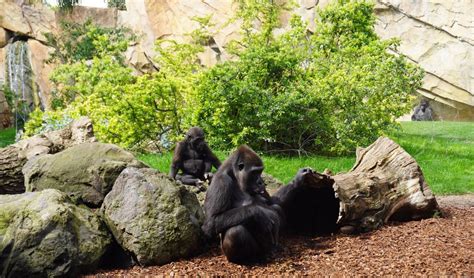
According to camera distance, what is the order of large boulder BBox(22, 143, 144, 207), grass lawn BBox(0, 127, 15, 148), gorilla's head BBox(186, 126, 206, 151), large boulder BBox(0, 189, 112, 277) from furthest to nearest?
grass lawn BBox(0, 127, 15, 148), gorilla's head BBox(186, 126, 206, 151), large boulder BBox(22, 143, 144, 207), large boulder BBox(0, 189, 112, 277)

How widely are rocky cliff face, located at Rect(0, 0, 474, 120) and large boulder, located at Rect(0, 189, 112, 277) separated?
759 inches

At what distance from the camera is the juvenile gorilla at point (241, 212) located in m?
5.30

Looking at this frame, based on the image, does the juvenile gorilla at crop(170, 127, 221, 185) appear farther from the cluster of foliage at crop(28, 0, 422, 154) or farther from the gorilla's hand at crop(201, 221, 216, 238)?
the cluster of foliage at crop(28, 0, 422, 154)

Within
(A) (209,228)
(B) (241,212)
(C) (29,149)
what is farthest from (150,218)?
(C) (29,149)

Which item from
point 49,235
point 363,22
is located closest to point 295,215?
point 49,235

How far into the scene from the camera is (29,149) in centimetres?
936

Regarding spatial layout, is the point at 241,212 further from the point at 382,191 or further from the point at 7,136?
the point at 7,136

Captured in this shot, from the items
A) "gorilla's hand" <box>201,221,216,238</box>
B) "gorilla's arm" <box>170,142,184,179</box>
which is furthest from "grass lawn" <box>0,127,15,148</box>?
"gorilla's hand" <box>201,221,216,238</box>

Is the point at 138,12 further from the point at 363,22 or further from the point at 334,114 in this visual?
the point at 334,114

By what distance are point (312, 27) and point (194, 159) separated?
20.3 meters

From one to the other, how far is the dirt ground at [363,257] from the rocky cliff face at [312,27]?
19041 mm

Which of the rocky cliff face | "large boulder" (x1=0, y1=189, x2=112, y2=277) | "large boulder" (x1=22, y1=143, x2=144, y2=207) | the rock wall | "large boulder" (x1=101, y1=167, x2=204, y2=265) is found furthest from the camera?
the rocky cliff face

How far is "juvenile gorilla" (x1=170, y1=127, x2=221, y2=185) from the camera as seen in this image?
26.7ft

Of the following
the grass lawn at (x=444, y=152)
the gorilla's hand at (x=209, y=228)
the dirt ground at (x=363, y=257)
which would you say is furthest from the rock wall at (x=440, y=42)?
the gorilla's hand at (x=209, y=228)
